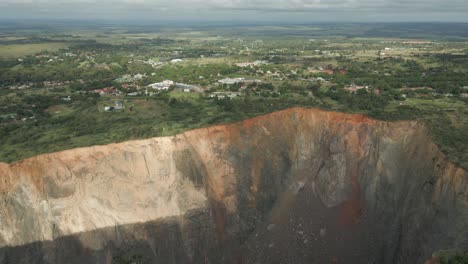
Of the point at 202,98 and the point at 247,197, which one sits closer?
the point at 247,197

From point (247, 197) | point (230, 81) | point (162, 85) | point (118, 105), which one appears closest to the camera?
point (247, 197)

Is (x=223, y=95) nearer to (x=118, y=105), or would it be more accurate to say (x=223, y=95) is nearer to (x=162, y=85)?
(x=162, y=85)

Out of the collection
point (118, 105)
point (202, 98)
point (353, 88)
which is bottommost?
point (118, 105)

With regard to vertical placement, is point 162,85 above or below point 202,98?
above

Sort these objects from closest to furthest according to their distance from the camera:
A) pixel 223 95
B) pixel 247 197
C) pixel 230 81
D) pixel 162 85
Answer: pixel 247 197 < pixel 223 95 < pixel 162 85 < pixel 230 81

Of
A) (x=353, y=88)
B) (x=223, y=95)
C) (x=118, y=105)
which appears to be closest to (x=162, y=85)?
(x=223, y=95)

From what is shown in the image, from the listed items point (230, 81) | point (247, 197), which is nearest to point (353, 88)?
point (230, 81)

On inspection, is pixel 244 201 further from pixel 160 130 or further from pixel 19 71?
pixel 19 71

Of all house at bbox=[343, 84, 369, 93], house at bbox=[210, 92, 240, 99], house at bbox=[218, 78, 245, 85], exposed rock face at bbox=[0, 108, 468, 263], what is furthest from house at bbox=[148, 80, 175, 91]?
house at bbox=[343, 84, 369, 93]
